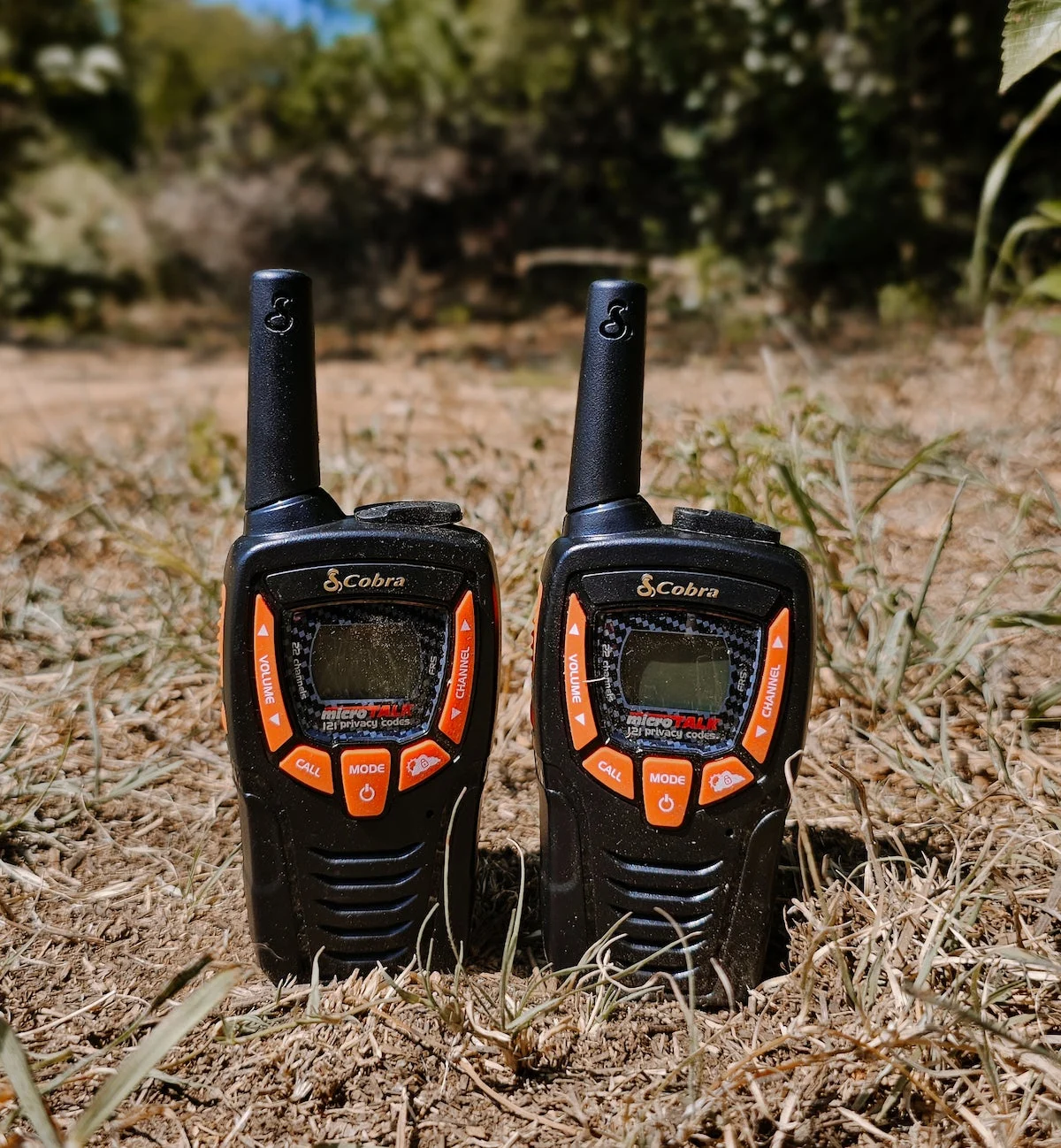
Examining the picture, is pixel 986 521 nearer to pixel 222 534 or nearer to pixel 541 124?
pixel 222 534

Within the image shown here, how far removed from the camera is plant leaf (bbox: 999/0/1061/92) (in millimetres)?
1789

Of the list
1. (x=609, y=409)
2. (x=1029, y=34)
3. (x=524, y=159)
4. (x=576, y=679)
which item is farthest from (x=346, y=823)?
(x=524, y=159)

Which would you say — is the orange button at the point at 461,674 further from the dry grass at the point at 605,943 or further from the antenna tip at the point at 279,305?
the antenna tip at the point at 279,305

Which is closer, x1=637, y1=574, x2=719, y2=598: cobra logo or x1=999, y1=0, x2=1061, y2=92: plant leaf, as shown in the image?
x1=637, y1=574, x2=719, y2=598: cobra logo

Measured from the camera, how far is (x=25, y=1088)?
116 cm

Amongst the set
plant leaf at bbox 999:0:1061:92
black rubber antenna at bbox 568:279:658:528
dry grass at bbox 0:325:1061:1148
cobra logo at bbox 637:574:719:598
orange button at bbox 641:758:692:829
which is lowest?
dry grass at bbox 0:325:1061:1148

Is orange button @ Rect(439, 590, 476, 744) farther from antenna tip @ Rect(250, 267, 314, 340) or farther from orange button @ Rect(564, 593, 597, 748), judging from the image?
antenna tip @ Rect(250, 267, 314, 340)

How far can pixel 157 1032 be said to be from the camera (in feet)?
3.82

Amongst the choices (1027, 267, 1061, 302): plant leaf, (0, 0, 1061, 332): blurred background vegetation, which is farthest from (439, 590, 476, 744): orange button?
(0, 0, 1061, 332): blurred background vegetation

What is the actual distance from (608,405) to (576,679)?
0.32 meters

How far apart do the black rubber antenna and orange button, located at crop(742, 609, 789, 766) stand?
0.65 ft

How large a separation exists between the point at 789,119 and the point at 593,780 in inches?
175

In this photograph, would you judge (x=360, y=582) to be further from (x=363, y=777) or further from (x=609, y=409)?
(x=609, y=409)

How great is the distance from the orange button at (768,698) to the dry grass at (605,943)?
0.45 ft
